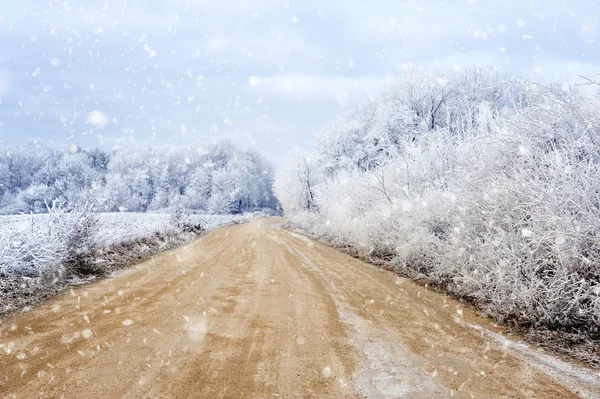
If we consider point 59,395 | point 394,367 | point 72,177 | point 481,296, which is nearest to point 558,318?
point 481,296

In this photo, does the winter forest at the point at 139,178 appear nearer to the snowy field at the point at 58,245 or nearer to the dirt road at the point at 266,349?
the snowy field at the point at 58,245

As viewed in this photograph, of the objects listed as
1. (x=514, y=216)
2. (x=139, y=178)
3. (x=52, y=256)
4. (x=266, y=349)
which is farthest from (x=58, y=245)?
(x=139, y=178)

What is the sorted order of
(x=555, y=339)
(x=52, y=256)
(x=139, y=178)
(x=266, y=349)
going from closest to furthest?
(x=266, y=349), (x=555, y=339), (x=52, y=256), (x=139, y=178)

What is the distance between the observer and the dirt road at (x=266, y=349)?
13.3 ft

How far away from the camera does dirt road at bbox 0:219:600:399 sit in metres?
4.05

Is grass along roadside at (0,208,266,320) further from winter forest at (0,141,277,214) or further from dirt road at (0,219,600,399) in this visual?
winter forest at (0,141,277,214)

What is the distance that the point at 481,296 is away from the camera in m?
8.13

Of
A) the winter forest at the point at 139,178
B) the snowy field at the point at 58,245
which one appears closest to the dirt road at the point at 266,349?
the snowy field at the point at 58,245

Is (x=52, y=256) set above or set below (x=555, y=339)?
above

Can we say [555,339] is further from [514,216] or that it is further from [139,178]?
[139,178]

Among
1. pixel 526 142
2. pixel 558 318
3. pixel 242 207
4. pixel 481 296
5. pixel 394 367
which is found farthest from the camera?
pixel 242 207

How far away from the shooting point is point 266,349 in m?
5.16

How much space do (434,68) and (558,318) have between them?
39906mm

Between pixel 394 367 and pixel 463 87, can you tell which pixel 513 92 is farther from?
pixel 394 367
